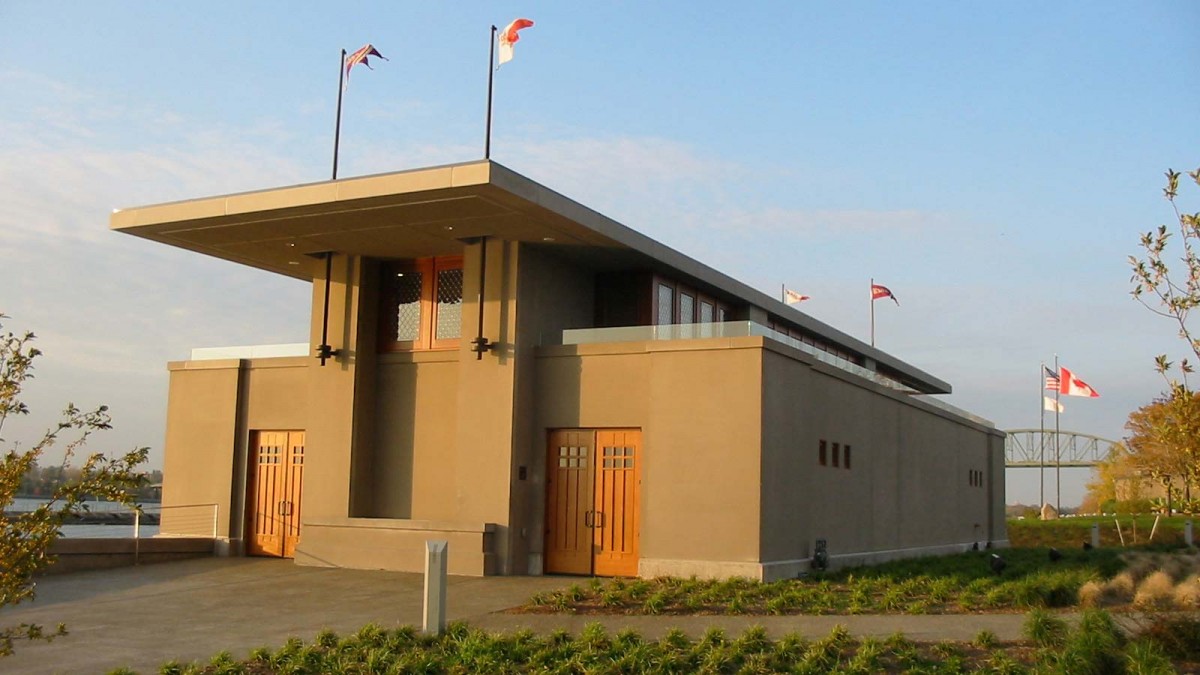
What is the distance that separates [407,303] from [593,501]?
216 inches

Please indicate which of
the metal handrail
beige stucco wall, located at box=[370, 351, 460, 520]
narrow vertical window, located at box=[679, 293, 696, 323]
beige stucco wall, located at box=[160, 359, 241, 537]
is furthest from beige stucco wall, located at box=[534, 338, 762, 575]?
the metal handrail

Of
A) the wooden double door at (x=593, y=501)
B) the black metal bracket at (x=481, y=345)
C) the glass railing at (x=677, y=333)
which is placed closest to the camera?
the glass railing at (x=677, y=333)

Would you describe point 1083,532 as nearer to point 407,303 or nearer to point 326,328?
A: point 407,303

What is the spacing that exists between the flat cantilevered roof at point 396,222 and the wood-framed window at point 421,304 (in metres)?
0.38

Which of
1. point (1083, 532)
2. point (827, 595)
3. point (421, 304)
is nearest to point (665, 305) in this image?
point (421, 304)

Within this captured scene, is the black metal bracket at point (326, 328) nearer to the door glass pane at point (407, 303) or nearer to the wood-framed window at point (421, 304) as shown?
the wood-framed window at point (421, 304)

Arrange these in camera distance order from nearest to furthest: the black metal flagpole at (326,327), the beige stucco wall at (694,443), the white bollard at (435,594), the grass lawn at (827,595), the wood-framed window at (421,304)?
the white bollard at (435,594), the grass lawn at (827,595), the beige stucco wall at (694,443), the wood-framed window at (421,304), the black metal flagpole at (326,327)

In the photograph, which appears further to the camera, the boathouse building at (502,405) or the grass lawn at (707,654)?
the boathouse building at (502,405)

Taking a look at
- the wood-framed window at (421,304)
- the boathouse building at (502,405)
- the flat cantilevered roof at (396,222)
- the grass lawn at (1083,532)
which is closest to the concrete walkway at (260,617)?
the boathouse building at (502,405)

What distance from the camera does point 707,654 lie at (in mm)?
12102

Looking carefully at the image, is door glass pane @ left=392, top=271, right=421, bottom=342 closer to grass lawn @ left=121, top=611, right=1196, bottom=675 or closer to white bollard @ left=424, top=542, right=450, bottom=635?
white bollard @ left=424, top=542, right=450, bottom=635

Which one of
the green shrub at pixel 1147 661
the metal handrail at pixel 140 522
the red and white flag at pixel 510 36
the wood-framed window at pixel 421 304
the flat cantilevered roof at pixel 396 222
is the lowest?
the green shrub at pixel 1147 661

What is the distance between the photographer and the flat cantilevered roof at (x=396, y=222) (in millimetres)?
17922

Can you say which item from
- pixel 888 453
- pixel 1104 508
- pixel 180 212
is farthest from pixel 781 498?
pixel 1104 508
